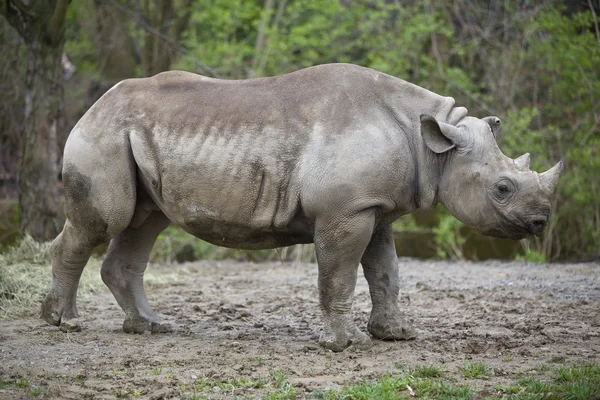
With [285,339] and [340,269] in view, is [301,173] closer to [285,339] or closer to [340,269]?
[340,269]

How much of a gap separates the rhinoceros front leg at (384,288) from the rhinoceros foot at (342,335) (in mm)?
394

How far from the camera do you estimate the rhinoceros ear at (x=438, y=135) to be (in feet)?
20.8

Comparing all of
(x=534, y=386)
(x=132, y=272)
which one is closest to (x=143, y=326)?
(x=132, y=272)

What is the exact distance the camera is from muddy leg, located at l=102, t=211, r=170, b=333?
723 cm

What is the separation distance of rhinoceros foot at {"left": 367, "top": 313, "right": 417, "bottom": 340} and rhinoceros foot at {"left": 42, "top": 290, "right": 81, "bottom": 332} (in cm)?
238

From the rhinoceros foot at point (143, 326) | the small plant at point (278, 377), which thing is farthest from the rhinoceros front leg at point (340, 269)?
the rhinoceros foot at point (143, 326)

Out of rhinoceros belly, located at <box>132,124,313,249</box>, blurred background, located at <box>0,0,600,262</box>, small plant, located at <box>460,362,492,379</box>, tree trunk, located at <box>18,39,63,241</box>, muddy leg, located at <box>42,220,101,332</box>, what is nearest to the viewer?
small plant, located at <box>460,362,492,379</box>

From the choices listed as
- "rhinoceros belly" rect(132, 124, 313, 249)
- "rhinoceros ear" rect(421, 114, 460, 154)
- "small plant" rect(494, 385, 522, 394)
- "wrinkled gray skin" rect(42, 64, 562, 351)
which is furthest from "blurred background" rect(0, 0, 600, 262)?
"small plant" rect(494, 385, 522, 394)

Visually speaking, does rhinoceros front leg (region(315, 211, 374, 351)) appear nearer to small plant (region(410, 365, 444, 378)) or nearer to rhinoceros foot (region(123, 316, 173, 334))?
small plant (region(410, 365, 444, 378))

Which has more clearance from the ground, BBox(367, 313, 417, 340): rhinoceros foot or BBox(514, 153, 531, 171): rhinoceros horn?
BBox(514, 153, 531, 171): rhinoceros horn

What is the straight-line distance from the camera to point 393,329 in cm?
676

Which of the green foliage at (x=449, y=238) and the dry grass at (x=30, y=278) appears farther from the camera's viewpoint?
the green foliage at (x=449, y=238)

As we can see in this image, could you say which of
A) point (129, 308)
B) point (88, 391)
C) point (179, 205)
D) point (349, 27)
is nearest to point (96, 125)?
point (179, 205)

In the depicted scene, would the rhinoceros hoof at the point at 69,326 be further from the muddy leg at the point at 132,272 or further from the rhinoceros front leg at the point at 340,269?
the rhinoceros front leg at the point at 340,269
